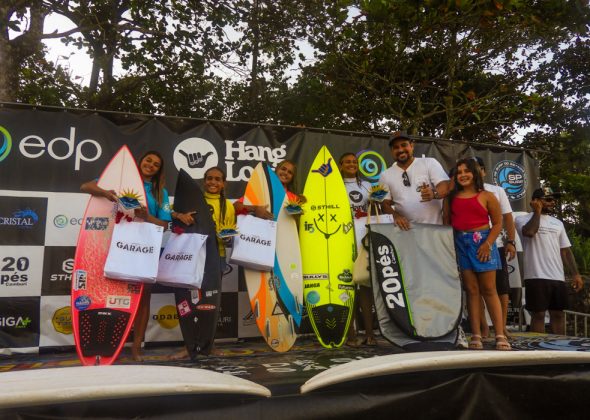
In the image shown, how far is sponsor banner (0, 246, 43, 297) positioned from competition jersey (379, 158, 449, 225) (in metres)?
3.13

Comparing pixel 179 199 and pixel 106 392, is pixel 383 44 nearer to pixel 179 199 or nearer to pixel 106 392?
pixel 179 199

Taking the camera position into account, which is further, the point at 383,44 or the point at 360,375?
the point at 383,44

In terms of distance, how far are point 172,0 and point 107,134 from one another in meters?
3.89

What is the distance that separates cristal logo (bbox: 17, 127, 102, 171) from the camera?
398cm

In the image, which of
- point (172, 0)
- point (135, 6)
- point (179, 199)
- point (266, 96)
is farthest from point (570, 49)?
point (179, 199)

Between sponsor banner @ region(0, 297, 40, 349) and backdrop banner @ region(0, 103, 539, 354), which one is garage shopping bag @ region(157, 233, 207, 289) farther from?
sponsor banner @ region(0, 297, 40, 349)

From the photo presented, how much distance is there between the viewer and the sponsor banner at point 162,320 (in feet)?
13.3

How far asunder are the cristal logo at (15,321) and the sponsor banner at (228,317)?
161 centimetres

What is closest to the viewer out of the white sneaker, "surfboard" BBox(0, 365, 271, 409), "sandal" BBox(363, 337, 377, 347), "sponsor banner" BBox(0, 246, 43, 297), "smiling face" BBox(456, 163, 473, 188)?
"surfboard" BBox(0, 365, 271, 409)

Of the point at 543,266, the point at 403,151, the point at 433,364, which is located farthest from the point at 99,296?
the point at 543,266

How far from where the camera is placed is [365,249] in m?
3.63

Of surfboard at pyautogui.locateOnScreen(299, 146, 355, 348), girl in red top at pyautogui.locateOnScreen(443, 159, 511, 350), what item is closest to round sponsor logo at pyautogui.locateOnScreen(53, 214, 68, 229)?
surfboard at pyautogui.locateOnScreen(299, 146, 355, 348)

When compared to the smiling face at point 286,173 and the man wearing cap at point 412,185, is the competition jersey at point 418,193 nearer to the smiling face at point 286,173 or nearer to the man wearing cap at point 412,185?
the man wearing cap at point 412,185

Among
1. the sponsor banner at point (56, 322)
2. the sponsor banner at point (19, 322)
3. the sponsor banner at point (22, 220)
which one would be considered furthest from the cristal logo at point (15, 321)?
the sponsor banner at point (22, 220)
